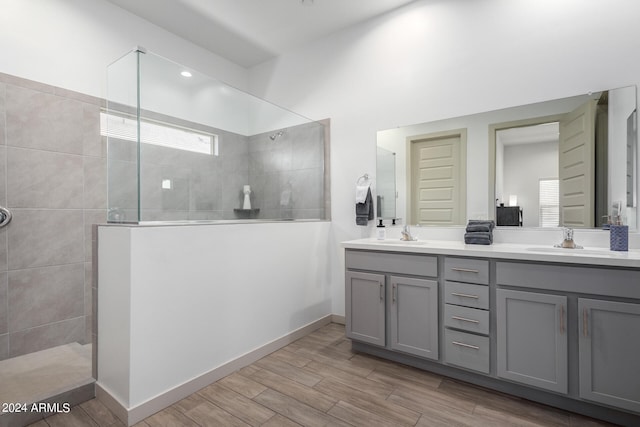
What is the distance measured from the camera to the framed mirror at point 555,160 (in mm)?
1955

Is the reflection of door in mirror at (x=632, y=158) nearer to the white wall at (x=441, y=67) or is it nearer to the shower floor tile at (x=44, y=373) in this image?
the white wall at (x=441, y=67)

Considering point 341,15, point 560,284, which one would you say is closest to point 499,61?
point 341,15

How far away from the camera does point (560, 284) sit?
1694 mm

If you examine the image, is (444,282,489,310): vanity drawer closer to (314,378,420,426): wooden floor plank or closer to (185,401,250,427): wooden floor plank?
(314,378,420,426): wooden floor plank

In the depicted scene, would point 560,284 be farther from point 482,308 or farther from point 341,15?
point 341,15

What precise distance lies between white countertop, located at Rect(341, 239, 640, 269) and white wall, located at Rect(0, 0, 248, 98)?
2542 millimetres

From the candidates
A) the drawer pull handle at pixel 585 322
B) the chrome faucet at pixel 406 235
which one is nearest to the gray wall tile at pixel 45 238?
the chrome faucet at pixel 406 235

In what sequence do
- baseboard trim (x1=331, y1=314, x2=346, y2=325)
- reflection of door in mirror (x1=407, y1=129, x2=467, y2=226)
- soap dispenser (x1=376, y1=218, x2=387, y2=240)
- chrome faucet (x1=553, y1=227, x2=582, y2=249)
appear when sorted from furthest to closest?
baseboard trim (x1=331, y1=314, x2=346, y2=325) → soap dispenser (x1=376, y1=218, x2=387, y2=240) → reflection of door in mirror (x1=407, y1=129, x2=467, y2=226) → chrome faucet (x1=553, y1=227, x2=582, y2=249)

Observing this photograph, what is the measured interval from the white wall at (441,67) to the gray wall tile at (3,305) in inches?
101

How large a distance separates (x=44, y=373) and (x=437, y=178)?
3.07m

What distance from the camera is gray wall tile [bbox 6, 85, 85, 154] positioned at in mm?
2178

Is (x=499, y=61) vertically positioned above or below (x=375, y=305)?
above

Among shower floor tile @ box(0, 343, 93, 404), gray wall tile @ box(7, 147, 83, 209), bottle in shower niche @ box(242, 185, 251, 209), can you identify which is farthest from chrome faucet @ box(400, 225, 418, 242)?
gray wall tile @ box(7, 147, 83, 209)

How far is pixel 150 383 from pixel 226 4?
2.95m
